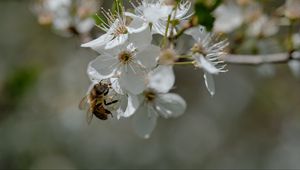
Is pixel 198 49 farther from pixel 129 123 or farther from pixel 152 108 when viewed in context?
pixel 129 123

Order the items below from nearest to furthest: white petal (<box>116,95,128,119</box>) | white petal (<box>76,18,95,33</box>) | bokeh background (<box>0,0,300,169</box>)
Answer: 1. white petal (<box>116,95,128,119</box>)
2. white petal (<box>76,18,95,33</box>)
3. bokeh background (<box>0,0,300,169</box>)

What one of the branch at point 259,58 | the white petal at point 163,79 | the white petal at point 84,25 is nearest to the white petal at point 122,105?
the white petal at point 163,79

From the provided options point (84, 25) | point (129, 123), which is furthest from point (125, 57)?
point (129, 123)

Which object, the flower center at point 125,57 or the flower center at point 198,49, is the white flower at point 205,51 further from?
the flower center at point 125,57

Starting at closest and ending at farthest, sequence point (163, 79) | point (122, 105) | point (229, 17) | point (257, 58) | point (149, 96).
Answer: point (163, 79)
point (122, 105)
point (149, 96)
point (257, 58)
point (229, 17)

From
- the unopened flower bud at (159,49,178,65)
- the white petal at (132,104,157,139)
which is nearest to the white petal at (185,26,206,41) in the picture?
the unopened flower bud at (159,49,178,65)

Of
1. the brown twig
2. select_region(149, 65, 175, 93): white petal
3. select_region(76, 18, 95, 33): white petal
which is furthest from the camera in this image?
select_region(76, 18, 95, 33): white petal

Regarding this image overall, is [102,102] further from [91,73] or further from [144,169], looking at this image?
[144,169]

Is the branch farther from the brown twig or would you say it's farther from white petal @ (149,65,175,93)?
white petal @ (149,65,175,93)
